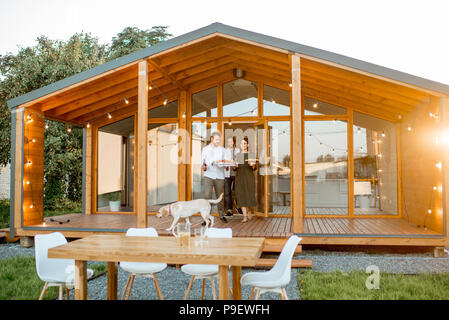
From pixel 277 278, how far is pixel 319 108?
4973mm

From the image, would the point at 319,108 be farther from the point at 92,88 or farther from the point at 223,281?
the point at 223,281

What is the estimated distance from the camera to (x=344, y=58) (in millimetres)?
→ 5094

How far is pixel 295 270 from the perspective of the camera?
4.52 m

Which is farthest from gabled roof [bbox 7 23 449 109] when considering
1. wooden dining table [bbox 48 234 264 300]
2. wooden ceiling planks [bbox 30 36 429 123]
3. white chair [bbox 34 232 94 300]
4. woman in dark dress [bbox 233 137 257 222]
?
wooden dining table [bbox 48 234 264 300]

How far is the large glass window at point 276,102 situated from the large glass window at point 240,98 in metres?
0.22

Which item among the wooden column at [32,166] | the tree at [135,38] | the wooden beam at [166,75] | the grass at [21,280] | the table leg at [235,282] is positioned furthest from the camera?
the tree at [135,38]

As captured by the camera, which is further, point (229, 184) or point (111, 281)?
point (229, 184)

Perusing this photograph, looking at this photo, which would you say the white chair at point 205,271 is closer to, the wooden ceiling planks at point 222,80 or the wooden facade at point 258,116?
the wooden facade at point 258,116

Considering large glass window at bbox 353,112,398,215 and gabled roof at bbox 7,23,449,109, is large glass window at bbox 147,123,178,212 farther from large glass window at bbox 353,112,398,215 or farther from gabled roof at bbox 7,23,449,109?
large glass window at bbox 353,112,398,215

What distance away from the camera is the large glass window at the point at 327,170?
7.12 meters

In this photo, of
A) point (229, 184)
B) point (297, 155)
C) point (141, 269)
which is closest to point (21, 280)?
point (141, 269)

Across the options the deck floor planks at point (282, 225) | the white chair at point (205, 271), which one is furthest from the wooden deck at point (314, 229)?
the white chair at point (205, 271)

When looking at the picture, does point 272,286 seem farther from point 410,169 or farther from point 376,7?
point 376,7
